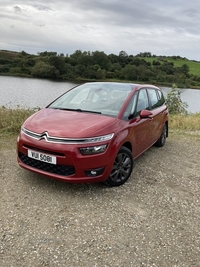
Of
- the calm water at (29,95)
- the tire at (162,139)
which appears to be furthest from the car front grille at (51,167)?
the calm water at (29,95)

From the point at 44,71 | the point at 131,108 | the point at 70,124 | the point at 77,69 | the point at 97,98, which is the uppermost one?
the point at 77,69

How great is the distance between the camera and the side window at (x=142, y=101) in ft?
15.1

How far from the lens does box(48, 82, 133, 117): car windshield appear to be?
13.9 ft

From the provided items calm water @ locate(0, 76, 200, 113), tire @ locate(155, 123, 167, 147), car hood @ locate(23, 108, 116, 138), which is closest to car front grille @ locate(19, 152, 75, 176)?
car hood @ locate(23, 108, 116, 138)

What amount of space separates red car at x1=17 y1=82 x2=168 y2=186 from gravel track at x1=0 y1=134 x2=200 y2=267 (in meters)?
0.32

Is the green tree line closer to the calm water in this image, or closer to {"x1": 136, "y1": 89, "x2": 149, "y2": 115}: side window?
the calm water

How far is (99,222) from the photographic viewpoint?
300 centimetres

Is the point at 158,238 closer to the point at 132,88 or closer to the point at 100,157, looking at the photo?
the point at 100,157

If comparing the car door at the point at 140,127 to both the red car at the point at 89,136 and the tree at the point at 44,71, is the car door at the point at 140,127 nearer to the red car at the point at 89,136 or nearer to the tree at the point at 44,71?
the red car at the point at 89,136

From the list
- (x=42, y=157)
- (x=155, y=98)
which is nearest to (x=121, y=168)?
(x=42, y=157)

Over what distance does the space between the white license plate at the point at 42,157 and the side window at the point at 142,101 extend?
72.9 inches

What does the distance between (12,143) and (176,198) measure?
13.1 ft

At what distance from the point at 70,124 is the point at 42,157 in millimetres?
619

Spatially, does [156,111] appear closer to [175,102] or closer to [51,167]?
[51,167]
